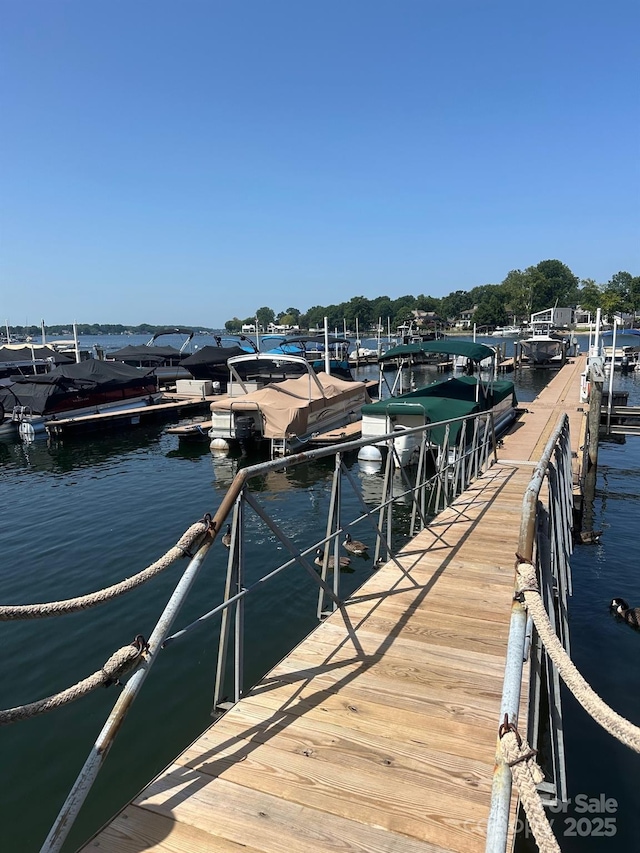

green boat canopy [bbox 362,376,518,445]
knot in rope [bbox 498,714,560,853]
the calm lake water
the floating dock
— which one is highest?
knot in rope [bbox 498,714,560,853]

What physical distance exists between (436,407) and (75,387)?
2059 cm

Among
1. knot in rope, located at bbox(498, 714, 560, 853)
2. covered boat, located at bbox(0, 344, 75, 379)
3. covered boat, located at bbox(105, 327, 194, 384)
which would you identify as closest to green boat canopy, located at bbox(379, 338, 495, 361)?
knot in rope, located at bbox(498, 714, 560, 853)

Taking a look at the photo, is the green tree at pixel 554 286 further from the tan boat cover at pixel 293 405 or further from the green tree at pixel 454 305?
the tan boat cover at pixel 293 405

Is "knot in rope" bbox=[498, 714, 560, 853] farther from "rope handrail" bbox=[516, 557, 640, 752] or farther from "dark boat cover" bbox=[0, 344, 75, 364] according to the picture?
"dark boat cover" bbox=[0, 344, 75, 364]

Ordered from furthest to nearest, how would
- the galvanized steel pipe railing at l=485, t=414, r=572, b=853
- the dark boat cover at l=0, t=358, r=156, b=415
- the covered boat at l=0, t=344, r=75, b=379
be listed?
1. the covered boat at l=0, t=344, r=75, b=379
2. the dark boat cover at l=0, t=358, r=156, b=415
3. the galvanized steel pipe railing at l=485, t=414, r=572, b=853

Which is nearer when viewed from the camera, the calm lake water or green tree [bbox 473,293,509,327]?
the calm lake water

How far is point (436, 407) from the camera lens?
53.9ft

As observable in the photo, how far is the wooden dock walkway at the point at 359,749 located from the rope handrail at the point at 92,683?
782 mm

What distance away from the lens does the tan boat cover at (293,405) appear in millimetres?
20016

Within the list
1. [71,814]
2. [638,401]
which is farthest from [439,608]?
[638,401]

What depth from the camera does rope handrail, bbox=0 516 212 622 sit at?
8.21 feet

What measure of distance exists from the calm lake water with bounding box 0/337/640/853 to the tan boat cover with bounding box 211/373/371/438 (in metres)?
2.18

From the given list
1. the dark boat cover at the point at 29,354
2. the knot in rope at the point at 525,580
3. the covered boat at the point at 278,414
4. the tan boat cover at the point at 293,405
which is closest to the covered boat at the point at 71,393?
the covered boat at the point at 278,414

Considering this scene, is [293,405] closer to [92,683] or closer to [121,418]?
[121,418]
